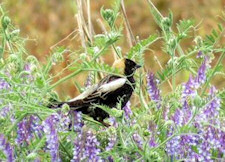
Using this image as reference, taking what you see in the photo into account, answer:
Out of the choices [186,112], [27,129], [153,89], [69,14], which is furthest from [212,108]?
[69,14]

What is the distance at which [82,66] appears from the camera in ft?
5.88

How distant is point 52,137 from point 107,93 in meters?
0.27

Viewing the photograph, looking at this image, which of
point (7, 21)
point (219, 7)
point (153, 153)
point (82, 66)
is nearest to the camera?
point (153, 153)

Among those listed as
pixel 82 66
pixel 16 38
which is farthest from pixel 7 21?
pixel 82 66

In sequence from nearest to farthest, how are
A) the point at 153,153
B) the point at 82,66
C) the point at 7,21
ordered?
1. the point at 153,153
2. the point at 82,66
3. the point at 7,21

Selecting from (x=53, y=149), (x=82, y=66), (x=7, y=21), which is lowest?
(x=53, y=149)

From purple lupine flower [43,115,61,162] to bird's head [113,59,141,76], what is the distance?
1.10ft

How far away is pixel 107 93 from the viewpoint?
1971 millimetres

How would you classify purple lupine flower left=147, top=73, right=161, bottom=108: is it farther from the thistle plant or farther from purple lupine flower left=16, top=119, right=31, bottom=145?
purple lupine flower left=16, top=119, right=31, bottom=145

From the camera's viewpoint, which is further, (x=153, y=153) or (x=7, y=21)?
(x=7, y=21)

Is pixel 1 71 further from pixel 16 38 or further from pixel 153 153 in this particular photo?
pixel 153 153

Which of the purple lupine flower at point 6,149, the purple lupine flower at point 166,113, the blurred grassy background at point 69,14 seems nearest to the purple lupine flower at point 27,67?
the purple lupine flower at point 6,149

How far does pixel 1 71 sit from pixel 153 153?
41cm

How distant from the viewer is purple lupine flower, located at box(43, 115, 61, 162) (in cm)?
174
